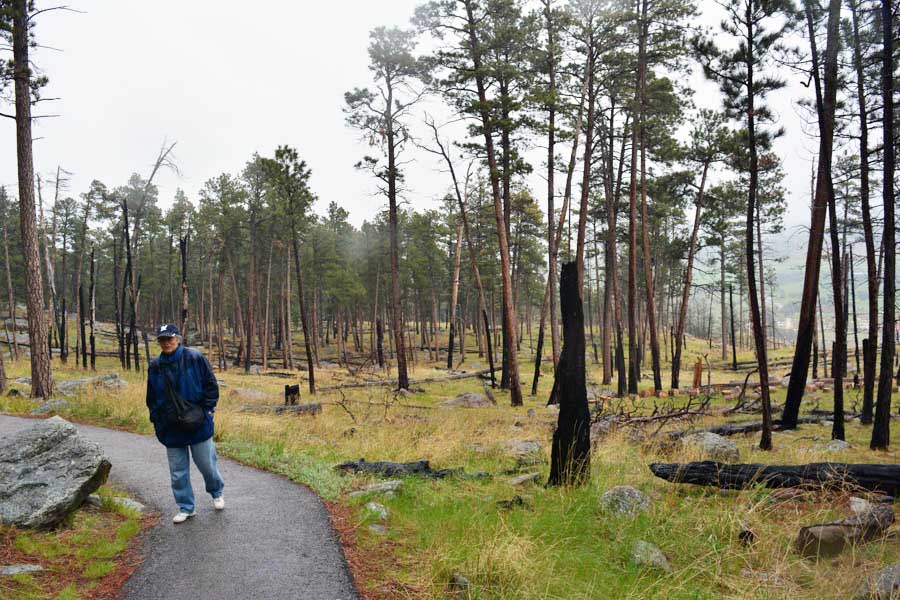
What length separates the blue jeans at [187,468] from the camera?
5.77m

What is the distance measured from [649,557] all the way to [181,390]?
16.5 feet

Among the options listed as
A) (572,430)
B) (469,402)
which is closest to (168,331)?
(572,430)

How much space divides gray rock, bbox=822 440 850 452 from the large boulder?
13.1 m

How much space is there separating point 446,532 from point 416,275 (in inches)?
1644

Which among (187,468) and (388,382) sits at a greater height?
(187,468)

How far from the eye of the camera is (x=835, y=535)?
546 centimetres

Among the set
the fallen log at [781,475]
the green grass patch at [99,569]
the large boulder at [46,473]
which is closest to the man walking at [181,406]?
the green grass patch at [99,569]

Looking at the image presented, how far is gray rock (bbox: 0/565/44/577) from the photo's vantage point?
4336 mm

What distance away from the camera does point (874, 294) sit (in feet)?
39.8

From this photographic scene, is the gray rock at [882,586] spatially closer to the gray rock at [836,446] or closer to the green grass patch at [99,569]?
the green grass patch at [99,569]

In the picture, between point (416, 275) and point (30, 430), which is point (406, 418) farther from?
point (416, 275)

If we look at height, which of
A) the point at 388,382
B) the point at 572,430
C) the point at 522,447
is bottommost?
the point at 388,382

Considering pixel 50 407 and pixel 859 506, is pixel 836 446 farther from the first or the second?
pixel 50 407

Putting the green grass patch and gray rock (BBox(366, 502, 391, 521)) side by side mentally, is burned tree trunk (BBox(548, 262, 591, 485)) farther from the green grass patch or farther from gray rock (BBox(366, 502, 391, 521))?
the green grass patch
